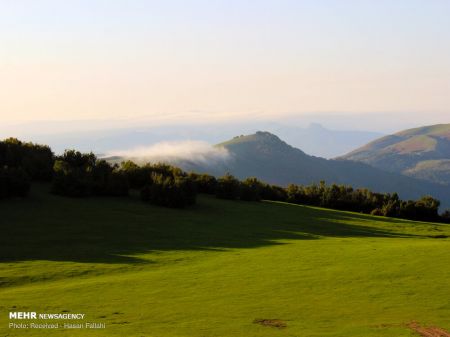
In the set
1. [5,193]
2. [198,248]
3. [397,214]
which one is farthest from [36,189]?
[397,214]

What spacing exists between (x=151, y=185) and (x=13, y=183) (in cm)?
1437

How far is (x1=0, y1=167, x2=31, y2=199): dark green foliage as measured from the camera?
4747 cm

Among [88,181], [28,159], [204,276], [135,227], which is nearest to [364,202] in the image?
[88,181]

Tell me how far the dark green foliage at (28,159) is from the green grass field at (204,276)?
12.3 metres

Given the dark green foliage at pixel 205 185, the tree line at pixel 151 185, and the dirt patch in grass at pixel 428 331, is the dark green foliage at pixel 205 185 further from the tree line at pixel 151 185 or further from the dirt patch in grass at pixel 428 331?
the dirt patch in grass at pixel 428 331

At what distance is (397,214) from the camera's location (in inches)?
2980

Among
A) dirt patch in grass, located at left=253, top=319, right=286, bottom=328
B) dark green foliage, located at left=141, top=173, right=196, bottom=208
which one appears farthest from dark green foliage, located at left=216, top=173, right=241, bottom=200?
dirt patch in grass, located at left=253, top=319, right=286, bottom=328

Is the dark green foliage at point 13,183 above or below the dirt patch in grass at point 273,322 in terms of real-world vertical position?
above

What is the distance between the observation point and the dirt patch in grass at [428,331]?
1750 centimetres

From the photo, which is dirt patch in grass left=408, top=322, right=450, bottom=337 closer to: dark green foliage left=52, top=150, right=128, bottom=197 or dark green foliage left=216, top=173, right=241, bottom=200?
dark green foliage left=52, top=150, right=128, bottom=197

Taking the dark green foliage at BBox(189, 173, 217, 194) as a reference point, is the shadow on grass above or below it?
below

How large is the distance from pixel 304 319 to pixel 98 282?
10.4 metres

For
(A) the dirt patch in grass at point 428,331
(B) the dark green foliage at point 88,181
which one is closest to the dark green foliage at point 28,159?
(B) the dark green foliage at point 88,181

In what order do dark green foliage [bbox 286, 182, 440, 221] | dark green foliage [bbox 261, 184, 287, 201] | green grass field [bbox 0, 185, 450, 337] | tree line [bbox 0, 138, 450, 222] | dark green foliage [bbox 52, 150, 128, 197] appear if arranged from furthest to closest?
dark green foliage [bbox 261, 184, 287, 201], dark green foliage [bbox 286, 182, 440, 221], tree line [bbox 0, 138, 450, 222], dark green foliage [bbox 52, 150, 128, 197], green grass field [bbox 0, 185, 450, 337]
